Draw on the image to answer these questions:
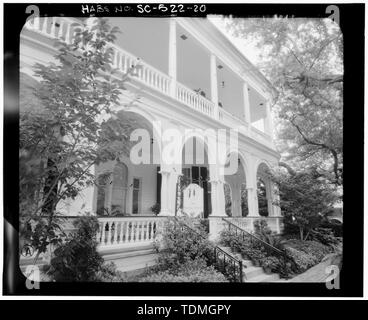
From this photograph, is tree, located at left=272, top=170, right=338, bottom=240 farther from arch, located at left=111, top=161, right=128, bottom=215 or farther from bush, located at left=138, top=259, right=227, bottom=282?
arch, located at left=111, top=161, right=128, bottom=215

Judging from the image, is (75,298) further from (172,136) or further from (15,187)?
(172,136)

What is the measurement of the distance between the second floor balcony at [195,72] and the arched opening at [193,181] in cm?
125

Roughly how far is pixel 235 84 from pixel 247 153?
2627 millimetres

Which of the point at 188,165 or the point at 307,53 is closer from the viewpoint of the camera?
the point at 307,53

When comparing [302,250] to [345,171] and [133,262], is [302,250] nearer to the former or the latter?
[345,171]

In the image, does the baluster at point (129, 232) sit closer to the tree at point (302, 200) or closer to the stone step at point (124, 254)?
the stone step at point (124, 254)

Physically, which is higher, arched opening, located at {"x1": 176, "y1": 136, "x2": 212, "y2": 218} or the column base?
arched opening, located at {"x1": 176, "y1": 136, "x2": 212, "y2": 218}

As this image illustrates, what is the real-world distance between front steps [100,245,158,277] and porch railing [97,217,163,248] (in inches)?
5.2

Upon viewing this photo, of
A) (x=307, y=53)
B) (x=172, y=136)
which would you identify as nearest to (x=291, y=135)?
(x=307, y=53)

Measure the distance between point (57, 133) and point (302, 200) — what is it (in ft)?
23.0

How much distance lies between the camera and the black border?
285 cm

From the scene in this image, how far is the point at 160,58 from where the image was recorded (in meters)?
8.12

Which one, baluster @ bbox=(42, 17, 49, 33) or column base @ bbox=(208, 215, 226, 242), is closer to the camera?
baluster @ bbox=(42, 17, 49, 33)

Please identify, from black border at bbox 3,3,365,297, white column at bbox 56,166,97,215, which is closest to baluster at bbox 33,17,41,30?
black border at bbox 3,3,365,297
